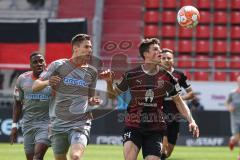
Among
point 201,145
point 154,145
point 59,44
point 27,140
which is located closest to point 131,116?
point 154,145

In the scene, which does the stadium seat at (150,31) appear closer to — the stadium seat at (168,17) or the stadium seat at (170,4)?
the stadium seat at (168,17)

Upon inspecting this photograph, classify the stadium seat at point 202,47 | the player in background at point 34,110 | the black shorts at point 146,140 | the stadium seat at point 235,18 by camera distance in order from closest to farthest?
the black shorts at point 146,140 < the player in background at point 34,110 < the stadium seat at point 202,47 < the stadium seat at point 235,18

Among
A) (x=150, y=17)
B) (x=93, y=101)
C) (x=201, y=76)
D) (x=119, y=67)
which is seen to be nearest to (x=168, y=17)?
(x=150, y=17)

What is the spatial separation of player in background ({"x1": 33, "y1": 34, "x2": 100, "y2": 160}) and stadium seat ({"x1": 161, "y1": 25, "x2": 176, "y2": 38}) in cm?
2157

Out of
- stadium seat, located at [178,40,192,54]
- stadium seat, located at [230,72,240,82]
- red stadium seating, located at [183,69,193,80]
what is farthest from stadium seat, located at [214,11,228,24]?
red stadium seating, located at [183,69,193,80]

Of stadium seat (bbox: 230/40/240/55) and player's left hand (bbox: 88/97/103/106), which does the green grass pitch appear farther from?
stadium seat (bbox: 230/40/240/55)

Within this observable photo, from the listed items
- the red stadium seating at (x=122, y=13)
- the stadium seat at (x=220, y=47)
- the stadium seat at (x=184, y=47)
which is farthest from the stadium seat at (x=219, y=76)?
the red stadium seating at (x=122, y=13)

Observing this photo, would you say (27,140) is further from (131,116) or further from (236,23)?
(236,23)

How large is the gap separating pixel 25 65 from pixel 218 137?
7487 millimetres

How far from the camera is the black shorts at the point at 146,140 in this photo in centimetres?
1002

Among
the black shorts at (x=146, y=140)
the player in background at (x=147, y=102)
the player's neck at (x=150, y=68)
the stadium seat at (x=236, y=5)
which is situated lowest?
the black shorts at (x=146, y=140)

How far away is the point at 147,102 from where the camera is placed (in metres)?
10.2

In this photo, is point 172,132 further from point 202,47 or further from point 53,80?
point 202,47

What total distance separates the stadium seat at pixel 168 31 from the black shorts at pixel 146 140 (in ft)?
72.4
